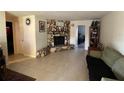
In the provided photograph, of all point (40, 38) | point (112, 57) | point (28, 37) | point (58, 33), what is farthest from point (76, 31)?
point (112, 57)

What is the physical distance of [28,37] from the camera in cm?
553

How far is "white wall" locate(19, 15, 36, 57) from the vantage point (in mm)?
5304

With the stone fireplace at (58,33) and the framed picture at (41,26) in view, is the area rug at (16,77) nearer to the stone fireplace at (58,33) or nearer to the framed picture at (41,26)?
the framed picture at (41,26)

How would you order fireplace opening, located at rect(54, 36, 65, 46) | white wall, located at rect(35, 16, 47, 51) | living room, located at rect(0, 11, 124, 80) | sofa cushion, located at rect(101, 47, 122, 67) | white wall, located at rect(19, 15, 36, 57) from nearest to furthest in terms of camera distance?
sofa cushion, located at rect(101, 47, 122, 67) → living room, located at rect(0, 11, 124, 80) → white wall, located at rect(19, 15, 36, 57) → white wall, located at rect(35, 16, 47, 51) → fireplace opening, located at rect(54, 36, 65, 46)

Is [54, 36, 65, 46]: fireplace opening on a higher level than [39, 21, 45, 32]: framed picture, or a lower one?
lower

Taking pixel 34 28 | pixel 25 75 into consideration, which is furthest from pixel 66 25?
pixel 25 75

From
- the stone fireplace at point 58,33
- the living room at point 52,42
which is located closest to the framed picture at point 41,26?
the living room at point 52,42

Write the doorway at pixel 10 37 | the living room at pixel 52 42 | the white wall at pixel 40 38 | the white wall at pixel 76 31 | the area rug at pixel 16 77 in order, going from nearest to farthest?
the area rug at pixel 16 77
the living room at pixel 52 42
the white wall at pixel 40 38
the doorway at pixel 10 37
the white wall at pixel 76 31

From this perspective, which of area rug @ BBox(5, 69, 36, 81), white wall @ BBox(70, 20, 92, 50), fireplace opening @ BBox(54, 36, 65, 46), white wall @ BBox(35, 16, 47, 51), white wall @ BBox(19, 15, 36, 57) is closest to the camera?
area rug @ BBox(5, 69, 36, 81)

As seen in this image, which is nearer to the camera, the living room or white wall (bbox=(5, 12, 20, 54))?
the living room

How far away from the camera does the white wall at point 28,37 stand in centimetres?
530

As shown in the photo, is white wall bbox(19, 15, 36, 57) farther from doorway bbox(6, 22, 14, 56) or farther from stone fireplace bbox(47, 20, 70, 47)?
stone fireplace bbox(47, 20, 70, 47)

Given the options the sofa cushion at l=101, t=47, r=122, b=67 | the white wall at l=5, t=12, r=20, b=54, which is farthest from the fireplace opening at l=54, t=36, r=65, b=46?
the sofa cushion at l=101, t=47, r=122, b=67
